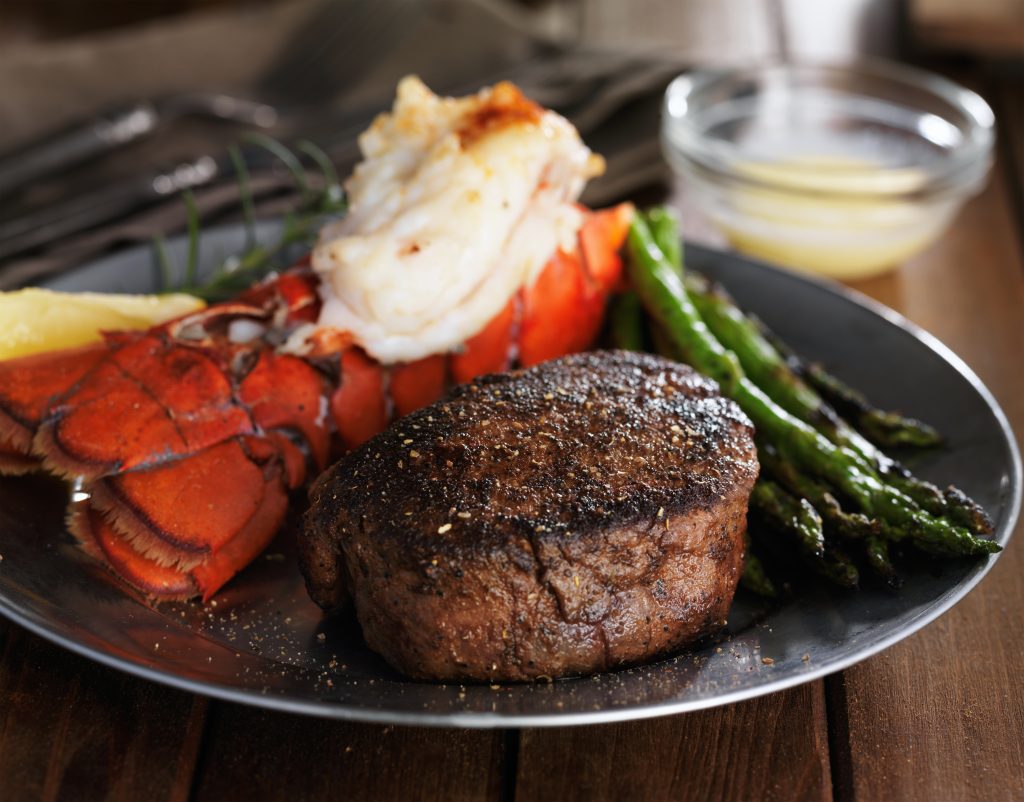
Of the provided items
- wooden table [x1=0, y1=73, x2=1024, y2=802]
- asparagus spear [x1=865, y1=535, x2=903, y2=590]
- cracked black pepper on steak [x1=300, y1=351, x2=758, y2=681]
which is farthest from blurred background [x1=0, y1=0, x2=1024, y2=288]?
asparagus spear [x1=865, y1=535, x2=903, y2=590]

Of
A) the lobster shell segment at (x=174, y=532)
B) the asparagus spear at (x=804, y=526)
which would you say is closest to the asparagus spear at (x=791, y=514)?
the asparagus spear at (x=804, y=526)

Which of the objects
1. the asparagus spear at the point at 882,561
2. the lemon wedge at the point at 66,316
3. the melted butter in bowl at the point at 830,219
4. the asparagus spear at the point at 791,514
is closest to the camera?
the asparagus spear at the point at 882,561

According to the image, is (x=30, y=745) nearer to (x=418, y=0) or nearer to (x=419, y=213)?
(x=419, y=213)

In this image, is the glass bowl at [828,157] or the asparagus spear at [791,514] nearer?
→ the asparagus spear at [791,514]

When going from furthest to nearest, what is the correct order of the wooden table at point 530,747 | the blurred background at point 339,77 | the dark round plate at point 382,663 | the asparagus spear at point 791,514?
the blurred background at point 339,77 < the asparagus spear at point 791,514 < the wooden table at point 530,747 < the dark round plate at point 382,663

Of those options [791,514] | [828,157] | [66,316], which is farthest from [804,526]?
[828,157]

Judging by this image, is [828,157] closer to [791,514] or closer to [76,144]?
[791,514]

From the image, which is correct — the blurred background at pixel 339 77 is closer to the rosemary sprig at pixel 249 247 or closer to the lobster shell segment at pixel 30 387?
the rosemary sprig at pixel 249 247

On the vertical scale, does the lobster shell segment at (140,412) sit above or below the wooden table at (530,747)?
above
